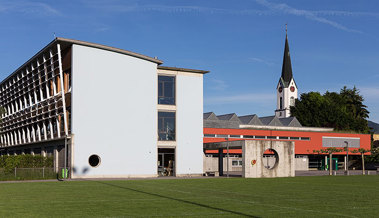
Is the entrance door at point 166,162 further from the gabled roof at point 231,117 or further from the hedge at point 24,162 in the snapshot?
the gabled roof at point 231,117

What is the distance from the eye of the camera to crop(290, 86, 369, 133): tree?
357 ft

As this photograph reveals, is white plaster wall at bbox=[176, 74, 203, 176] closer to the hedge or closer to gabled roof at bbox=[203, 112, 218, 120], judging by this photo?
the hedge

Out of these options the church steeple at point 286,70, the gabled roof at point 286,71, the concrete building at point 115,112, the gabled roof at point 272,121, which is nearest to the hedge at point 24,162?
the concrete building at point 115,112

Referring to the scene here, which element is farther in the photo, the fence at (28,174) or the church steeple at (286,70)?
the church steeple at (286,70)

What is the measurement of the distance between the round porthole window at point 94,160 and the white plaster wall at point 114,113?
390 mm

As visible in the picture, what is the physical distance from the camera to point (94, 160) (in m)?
44.9

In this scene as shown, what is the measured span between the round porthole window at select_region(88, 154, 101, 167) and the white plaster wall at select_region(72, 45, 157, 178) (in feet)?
1.28

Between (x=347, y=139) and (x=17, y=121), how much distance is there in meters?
56.0

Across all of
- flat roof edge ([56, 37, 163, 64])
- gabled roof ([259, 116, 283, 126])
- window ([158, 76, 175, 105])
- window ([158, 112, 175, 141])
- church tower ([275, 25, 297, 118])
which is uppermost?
church tower ([275, 25, 297, 118])

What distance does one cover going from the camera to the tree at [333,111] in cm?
10888

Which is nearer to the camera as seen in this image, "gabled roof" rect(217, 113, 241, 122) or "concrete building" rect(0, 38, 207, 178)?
"concrete building" rect(0, 38, 207, 178)

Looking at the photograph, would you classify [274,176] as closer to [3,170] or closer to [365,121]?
[3,170]

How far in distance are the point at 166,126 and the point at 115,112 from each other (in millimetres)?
6016

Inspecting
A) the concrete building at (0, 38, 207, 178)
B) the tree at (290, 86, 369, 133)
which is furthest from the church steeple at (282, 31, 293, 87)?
the concrete building at (0, 38, 207, 178)
